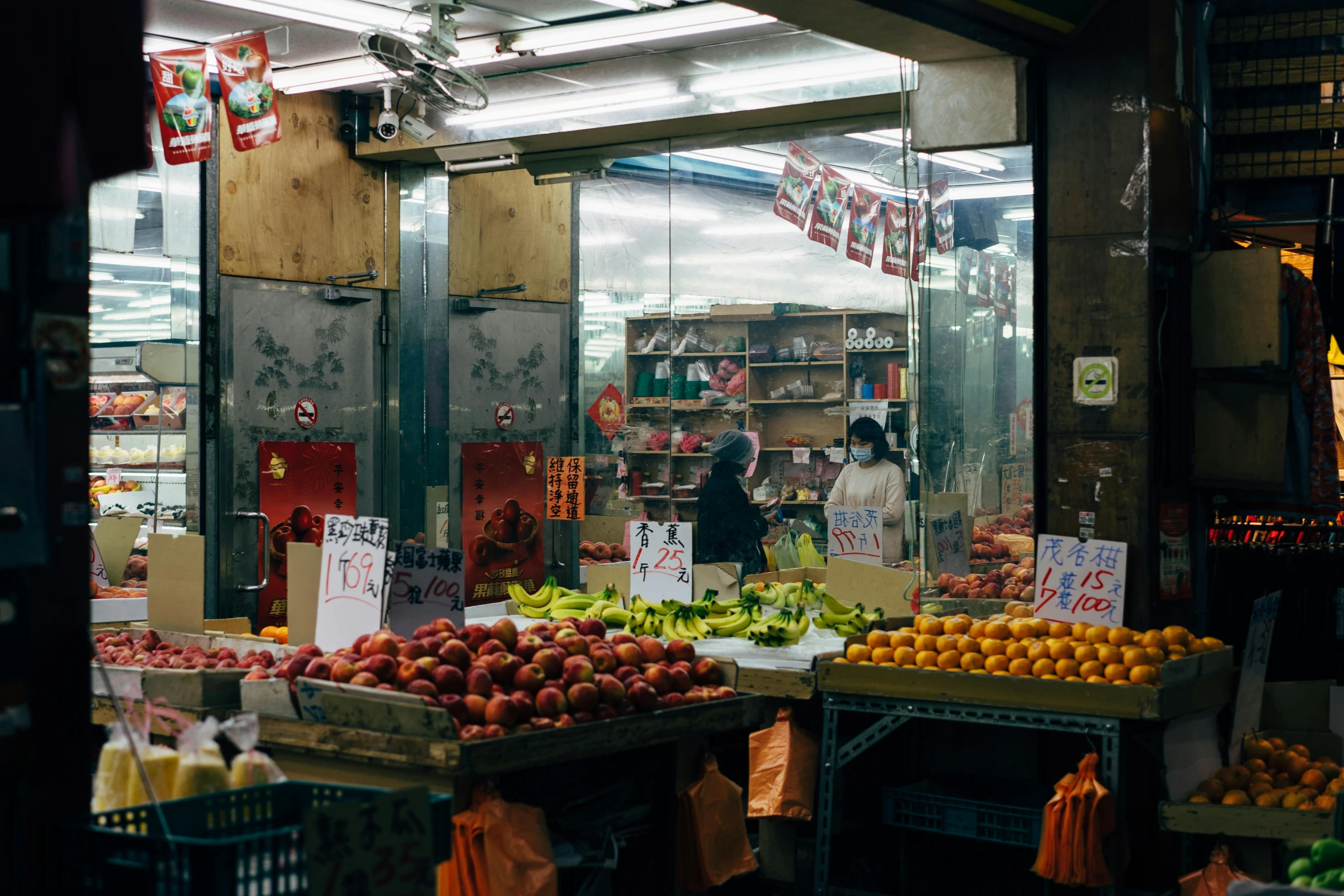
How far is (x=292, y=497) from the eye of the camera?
331 inches

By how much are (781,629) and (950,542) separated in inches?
34.4

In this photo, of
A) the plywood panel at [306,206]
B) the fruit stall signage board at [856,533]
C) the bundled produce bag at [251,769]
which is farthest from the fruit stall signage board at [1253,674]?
the plywood panel at [306,206]

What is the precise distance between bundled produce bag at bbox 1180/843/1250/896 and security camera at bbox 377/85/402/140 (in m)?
5.84

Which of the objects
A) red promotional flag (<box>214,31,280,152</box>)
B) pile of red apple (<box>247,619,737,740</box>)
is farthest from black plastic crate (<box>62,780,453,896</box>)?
red promotional flag (<box>214,31,280,152</box>)

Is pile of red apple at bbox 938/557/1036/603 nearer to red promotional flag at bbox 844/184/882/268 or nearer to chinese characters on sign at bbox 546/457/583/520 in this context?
red promotional flag at bbox 844/184/882/268

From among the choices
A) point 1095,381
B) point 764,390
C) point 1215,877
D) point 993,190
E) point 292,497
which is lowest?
point 1215,877

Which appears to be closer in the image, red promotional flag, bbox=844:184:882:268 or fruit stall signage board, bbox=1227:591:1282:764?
fruit stall signage board, bbox=1227:591:1282:764

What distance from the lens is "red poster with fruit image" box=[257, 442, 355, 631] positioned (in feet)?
27.1

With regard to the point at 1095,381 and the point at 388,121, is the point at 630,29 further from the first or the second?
the point at 1095,381

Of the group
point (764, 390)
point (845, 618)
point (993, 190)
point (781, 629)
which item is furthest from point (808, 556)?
point (993, 190)

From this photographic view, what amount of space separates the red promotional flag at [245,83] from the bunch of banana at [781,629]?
3457 millimetres

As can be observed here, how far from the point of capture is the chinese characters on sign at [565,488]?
9.06 metres

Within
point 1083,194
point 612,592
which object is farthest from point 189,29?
point 1083,194

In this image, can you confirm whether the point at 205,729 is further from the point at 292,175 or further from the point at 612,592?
the point at 292,175
